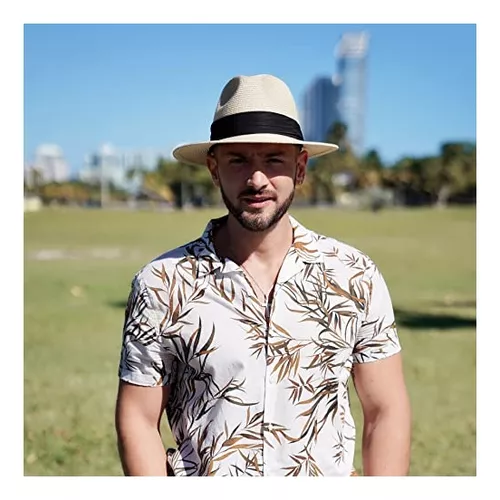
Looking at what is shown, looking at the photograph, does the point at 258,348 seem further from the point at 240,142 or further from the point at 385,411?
the point at 240,142

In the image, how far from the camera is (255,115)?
208 centimetres

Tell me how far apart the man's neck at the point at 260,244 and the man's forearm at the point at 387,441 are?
1.43 ft

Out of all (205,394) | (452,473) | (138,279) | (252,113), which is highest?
(252,113)

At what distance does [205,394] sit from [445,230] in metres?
14.9

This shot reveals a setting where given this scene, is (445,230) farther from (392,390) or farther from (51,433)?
(392,390)

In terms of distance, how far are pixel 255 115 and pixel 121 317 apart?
7.10m

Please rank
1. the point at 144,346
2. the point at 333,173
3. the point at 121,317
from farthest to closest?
the point at 333,173, the point at 121,317, the point at 144,346

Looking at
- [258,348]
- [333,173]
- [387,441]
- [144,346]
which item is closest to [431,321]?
[387,441]

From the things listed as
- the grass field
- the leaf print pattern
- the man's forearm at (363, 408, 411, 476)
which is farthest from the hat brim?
the grass field

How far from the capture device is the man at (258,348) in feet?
6.61

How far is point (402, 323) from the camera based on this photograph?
8375 millimetres

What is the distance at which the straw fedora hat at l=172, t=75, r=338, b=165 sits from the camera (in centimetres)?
206

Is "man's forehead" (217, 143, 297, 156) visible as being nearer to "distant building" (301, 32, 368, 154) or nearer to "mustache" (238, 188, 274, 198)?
"mustache" (238, 188, 274, 198)

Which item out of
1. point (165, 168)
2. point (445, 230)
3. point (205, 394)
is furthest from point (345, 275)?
point (445, 230)
